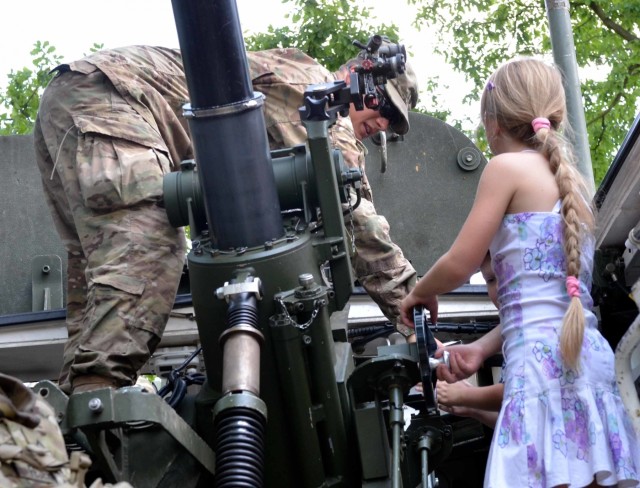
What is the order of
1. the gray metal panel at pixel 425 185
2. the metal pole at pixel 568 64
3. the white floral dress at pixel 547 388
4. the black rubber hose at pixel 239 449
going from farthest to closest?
the metal pole at pixel 568 64 < the gray metal panel at pixel 425 185 < the white floral dress at pixel 547 388 < the black rubber hose at pixel 239 449

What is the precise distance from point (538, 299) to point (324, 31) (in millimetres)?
13643

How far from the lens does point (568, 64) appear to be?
299 inches

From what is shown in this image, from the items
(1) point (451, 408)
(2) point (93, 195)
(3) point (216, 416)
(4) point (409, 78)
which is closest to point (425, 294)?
(1) point (451, 408)

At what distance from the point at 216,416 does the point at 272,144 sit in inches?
92.0

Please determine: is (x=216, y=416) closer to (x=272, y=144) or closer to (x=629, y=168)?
(x=629, y=168)

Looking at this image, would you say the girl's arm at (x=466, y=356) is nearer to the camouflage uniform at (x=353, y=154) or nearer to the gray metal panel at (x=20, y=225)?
the camouflage uniform at (x=353, y=154)

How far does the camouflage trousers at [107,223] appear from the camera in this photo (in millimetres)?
4367

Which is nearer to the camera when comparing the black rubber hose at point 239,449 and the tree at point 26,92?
the black rubber hose at point 239,449

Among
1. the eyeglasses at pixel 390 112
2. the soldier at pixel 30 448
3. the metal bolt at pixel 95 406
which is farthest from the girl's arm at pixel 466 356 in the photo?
the eyeglasses at pixel 390 112

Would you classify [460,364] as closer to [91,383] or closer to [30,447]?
[91,383]

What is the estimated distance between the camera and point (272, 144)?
556 centimetres

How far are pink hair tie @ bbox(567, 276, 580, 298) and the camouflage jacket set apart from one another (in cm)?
164

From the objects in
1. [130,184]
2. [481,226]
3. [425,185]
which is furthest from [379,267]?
[425,185]

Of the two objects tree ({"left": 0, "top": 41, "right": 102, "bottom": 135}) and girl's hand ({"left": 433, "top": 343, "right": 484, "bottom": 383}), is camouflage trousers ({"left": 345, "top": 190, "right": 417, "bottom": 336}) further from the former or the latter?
tree ({"left": 0, "top": 41, "right": 102, "bottom": 135})
